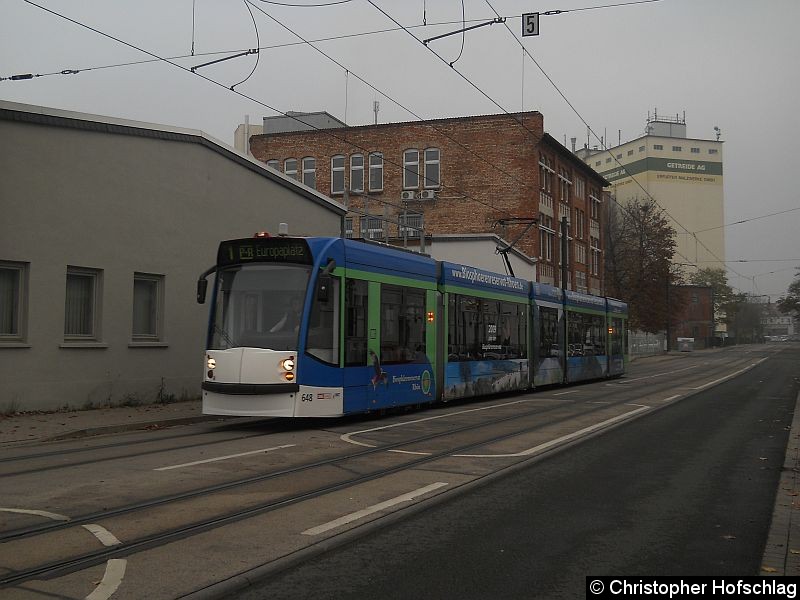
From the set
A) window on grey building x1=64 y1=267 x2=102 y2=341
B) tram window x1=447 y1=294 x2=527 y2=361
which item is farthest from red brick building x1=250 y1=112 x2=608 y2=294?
window on grey building x1=64 y1=267 x2=102 y2=341

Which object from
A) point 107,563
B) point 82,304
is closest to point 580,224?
point 82,304

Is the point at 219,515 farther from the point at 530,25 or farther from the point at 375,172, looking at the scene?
the point at 375,172

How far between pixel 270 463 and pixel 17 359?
25.8 feet

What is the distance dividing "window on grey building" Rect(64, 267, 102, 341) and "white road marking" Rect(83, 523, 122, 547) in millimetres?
10962

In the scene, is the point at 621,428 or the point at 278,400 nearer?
the point at 278,400

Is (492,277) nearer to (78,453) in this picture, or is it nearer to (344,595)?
(78,453)

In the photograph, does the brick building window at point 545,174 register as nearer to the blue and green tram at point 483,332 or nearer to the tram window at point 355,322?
the blue and green tram at point 483,332

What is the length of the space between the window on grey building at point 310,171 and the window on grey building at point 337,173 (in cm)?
123

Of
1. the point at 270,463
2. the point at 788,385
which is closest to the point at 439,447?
the point at 270,463

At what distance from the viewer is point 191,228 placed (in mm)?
20172

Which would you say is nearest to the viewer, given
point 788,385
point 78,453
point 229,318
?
point 78,453

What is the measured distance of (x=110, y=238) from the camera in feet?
58.2

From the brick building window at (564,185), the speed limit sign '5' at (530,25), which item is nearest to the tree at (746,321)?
the brick building window at (564,185)

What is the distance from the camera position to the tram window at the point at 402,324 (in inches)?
612
